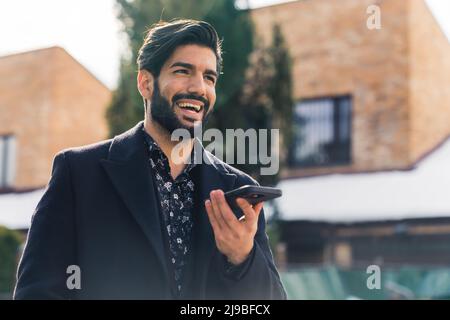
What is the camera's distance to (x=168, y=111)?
2480mm

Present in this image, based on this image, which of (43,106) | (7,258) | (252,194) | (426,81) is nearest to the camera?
(252,194)

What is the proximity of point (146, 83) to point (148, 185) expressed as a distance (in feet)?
1.32

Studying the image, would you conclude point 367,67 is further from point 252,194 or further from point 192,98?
point 252,194

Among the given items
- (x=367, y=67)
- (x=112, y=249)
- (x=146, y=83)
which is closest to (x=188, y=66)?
(x=146, y=83)

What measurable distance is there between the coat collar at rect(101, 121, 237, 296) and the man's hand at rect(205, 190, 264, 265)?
17cm

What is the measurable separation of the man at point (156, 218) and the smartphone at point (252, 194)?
33mm

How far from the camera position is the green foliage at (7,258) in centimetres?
1388

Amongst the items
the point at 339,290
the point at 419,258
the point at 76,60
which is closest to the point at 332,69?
the point at 419,258

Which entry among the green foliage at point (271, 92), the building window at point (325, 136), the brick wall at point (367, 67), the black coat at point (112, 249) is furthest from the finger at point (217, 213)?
the building window at point (325, 136)

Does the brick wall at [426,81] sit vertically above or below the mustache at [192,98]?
above

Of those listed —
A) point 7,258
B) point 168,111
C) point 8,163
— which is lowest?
point 168,111

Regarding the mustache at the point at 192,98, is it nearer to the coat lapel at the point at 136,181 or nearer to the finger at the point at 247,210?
the coat lapel at the point at 136,181

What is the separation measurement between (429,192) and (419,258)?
143 cm

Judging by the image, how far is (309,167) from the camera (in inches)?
713
